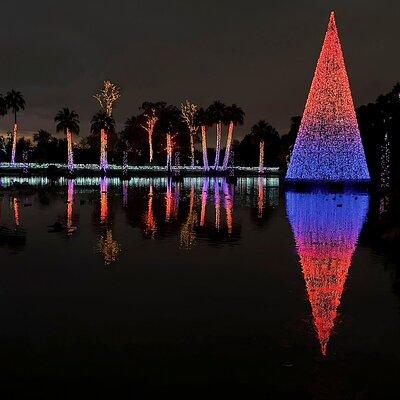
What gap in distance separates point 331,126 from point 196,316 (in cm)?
3804

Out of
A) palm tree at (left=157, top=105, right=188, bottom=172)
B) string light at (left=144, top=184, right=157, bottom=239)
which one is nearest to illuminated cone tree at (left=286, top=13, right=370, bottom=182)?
string light at (left=144, top=184, right=157, bottom=239)

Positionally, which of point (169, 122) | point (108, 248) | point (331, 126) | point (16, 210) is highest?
point (169, 122)

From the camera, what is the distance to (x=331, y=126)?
4634 centimetres

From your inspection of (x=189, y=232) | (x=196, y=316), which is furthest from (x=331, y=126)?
(x=196, y=316)

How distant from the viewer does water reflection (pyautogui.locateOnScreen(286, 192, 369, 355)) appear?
11156 mm

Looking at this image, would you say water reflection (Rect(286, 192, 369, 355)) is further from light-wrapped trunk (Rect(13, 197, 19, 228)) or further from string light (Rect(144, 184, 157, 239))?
light-wrapped trunk (Rect(13, 197, 19, 228))

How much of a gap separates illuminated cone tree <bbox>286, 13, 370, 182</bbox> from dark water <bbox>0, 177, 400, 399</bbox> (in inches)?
1040

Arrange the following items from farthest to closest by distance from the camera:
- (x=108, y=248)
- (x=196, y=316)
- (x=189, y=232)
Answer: (x=189, y=232) < (x=108, y=248) < (x=196, y=316)

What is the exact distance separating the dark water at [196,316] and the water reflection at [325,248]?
0.20ft

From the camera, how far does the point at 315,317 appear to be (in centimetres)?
1049

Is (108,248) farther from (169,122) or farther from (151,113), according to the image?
(151,113)

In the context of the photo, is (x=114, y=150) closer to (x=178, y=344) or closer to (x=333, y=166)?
(x=333, y=166)

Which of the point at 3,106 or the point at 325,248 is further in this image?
the point at 3,106

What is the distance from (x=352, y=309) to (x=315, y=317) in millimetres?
1020
